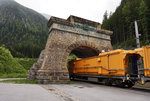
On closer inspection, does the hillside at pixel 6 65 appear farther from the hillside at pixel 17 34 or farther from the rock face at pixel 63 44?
the hillside at pixel 17 34

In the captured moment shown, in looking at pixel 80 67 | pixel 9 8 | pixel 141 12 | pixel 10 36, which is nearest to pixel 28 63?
pixel 80 67

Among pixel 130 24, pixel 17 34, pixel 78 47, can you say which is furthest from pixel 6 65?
pixel 17 34

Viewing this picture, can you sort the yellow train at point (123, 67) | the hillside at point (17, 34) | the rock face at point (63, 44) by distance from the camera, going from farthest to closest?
the hillside at point (17, 34), the rock face at point (63, 44), the yellow train at point (123, 67)

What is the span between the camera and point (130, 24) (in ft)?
106

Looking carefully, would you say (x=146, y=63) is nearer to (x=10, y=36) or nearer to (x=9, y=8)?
(x=10, y=36)

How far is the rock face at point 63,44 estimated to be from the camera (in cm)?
1084

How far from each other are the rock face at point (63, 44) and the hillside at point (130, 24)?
443 inches

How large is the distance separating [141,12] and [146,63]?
26717 mm

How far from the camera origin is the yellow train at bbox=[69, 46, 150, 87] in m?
7.38

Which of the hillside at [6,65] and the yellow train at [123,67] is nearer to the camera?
the yellow train at [123,67]

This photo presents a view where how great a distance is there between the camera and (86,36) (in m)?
13.9

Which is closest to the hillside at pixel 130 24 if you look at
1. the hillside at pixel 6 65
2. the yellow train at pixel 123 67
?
the yellow train at pixel 123 67

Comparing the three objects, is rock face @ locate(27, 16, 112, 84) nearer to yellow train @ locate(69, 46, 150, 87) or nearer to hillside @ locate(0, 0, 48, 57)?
yellow train @ locate(69, 46, 150, 87)

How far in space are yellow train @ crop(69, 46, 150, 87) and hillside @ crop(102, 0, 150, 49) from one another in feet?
47.2
